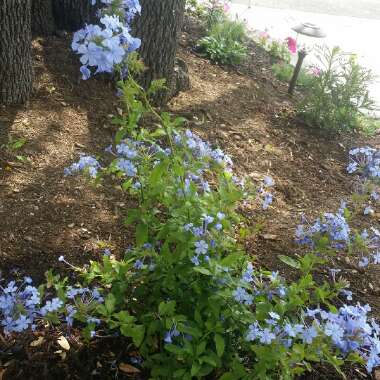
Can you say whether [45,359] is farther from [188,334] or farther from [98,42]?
[98,42]

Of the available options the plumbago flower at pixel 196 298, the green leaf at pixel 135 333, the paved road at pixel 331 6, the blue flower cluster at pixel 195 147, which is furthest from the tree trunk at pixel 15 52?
the paved road at pixel 331 6

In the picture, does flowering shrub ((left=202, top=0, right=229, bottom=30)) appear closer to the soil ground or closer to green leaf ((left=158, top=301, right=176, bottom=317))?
the soil ground

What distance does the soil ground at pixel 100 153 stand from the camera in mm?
2686

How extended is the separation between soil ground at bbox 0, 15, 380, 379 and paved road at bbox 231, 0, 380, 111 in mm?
2552

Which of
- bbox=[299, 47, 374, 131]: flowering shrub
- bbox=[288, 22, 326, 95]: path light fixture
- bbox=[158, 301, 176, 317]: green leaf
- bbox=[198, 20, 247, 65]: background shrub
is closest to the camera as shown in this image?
bbox=[158, 301, 176, 317]: green leaf

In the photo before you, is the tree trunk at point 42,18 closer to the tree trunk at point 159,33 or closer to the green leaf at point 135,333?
the tree trunk at point 159,33

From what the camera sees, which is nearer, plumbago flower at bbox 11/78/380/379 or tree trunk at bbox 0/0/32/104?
plumbago flower at bbox 11/78/380/379

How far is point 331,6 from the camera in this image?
959cm

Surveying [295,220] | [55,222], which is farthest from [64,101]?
[295,220]

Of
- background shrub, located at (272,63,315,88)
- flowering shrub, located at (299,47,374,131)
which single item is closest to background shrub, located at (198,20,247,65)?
background shrub, located at (272,63,315,88)

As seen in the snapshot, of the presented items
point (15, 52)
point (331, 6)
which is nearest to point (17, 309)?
point (15, 52)

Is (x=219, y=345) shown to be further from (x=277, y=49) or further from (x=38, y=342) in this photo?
(x=277, y=49)

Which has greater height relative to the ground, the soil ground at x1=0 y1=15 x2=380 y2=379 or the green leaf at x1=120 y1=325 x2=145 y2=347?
the green leaf at x1=120 y1=325 x2=145 y2=347

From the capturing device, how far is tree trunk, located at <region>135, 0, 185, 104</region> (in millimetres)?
3803
